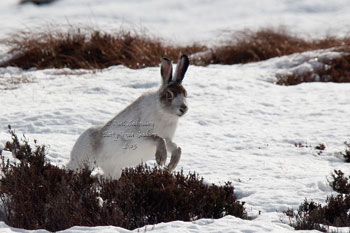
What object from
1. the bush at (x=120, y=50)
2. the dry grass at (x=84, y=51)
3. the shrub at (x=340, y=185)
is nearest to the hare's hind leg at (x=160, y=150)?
the shrub at (x=340, y=185)

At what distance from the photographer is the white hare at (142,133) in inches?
234

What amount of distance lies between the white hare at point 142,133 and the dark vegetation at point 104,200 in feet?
2.10

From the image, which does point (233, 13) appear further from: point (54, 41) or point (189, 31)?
point (54, 41)

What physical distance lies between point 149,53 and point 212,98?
436 centimetres

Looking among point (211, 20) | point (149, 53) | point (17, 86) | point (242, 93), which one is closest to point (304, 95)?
point (242, 93)

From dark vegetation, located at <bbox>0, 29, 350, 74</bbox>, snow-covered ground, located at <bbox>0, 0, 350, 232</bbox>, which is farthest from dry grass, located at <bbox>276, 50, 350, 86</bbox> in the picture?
snow-covered ground, located at <bbox>0, 0, 350, 232</bbox>

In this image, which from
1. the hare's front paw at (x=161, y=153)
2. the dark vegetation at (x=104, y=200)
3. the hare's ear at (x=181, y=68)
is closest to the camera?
the dark vegetation at (x=104, y=200)

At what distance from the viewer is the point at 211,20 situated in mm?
28375

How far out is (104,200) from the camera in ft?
16.3

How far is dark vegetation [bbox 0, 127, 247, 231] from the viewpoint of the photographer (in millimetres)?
4566

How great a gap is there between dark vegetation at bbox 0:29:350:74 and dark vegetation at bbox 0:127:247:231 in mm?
9659

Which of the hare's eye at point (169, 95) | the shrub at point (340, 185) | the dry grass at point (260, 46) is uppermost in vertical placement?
the dry grass at point (260, 46)

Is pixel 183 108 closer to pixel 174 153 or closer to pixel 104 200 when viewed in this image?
pixel 174 153

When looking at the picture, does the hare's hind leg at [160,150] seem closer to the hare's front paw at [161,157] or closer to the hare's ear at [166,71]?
the hare's front paw at [161,157]
